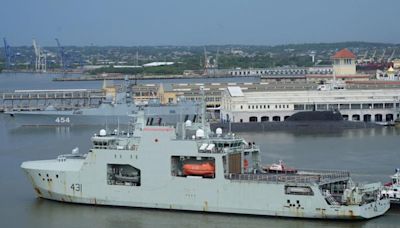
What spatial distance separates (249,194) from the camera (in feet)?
52.6

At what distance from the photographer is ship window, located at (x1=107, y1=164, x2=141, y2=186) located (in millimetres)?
17328

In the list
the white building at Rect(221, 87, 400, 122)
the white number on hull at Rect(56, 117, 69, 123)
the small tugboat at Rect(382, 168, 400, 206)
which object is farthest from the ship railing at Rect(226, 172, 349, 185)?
the white number on hull at Rect(56, 117, 69, 123)

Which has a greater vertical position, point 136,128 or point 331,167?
point 136,128

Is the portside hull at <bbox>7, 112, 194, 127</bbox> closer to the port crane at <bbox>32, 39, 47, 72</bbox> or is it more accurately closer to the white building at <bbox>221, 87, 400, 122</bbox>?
the white building at <bbox>221, 87, 400, 122</bbox>

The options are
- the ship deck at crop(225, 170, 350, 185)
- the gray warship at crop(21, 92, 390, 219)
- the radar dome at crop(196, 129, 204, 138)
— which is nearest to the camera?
the gray warship at crop(21, 92, 390, 219)

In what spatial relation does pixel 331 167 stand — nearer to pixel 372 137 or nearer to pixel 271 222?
pixel 271 222

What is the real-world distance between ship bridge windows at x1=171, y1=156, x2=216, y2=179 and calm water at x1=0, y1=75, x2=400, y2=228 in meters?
0.75

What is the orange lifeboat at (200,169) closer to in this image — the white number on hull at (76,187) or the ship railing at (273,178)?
the ship railing at (273,178)

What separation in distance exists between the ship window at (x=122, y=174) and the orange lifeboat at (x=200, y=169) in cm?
109


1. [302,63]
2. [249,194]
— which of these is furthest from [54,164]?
[302,63]

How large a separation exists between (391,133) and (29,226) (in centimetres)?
1808

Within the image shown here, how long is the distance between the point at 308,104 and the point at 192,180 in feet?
69.8

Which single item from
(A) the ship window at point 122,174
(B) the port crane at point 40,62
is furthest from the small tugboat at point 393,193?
(B) the port crane at point 40,62

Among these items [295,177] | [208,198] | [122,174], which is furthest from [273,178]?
[122,174]
